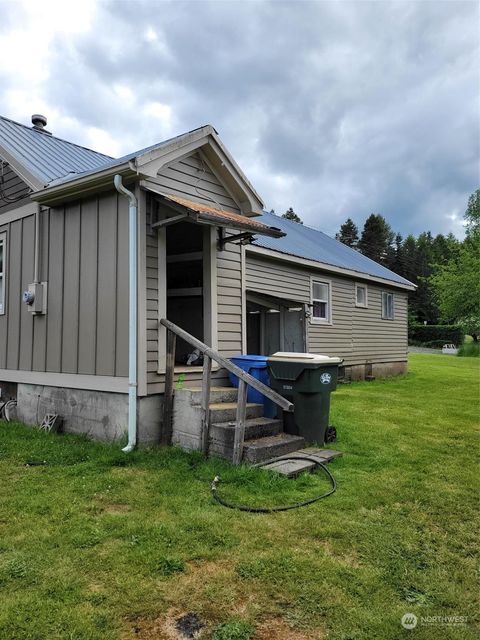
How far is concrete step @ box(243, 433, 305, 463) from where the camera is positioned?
440cm

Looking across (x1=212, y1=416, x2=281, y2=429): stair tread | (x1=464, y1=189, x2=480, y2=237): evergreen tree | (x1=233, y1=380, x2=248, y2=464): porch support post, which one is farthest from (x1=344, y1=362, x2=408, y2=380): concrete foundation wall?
(x1=464, y1=189, x2=480, y2=237): evergreen tree

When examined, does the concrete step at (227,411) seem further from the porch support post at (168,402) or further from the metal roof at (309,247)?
the metal roof at (309,247)

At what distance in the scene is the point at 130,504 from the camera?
3.60 metres

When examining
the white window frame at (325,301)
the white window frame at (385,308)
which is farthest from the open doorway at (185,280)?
the white window frame at (385,308)

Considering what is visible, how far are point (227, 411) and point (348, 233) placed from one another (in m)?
62.8

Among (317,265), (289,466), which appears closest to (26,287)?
(289,466)

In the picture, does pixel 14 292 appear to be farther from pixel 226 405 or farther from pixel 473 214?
pixel 473 214

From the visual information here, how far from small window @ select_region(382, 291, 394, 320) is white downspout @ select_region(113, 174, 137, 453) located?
39.2 ft

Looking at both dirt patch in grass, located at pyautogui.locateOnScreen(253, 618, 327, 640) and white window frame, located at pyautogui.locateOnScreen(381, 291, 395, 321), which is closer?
dirt patch in grass, located at pyautogui.locateOnScreen(253, 618, 327, 640)

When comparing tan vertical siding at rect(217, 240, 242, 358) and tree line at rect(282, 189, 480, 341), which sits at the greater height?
tree line at rect(282, 189, 480, 341)

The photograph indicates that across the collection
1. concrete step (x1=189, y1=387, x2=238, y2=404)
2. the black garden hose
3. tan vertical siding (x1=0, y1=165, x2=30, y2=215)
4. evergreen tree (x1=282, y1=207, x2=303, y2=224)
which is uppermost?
evergreen tree (x1=282, y1=207, x2=303, y2=224)

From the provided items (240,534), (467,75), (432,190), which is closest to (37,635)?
(240,534)

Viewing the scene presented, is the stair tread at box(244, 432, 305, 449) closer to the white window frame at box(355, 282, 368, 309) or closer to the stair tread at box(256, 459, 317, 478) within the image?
the stair tread at box(256, 459, 317, 478)

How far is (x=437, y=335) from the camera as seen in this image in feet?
137
